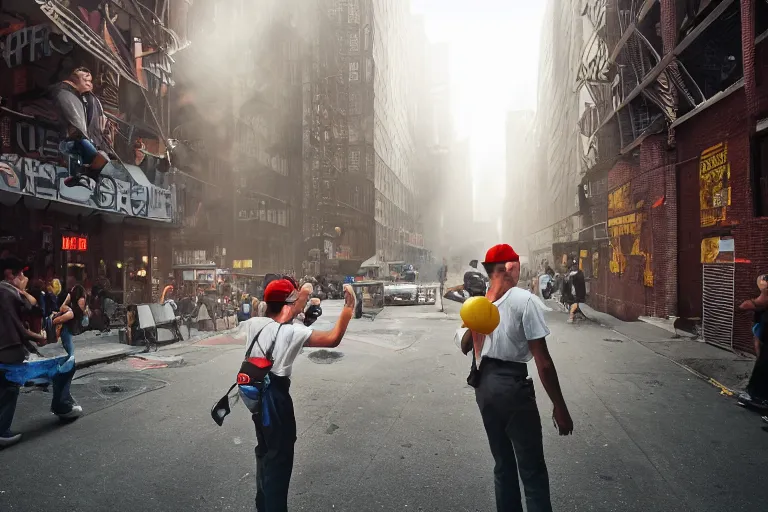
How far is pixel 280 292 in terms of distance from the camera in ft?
10.9

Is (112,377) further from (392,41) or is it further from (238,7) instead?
(392,41)

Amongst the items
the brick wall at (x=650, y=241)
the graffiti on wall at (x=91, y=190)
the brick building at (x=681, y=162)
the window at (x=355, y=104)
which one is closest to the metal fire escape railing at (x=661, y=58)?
the brick building at (x=681, y=162)

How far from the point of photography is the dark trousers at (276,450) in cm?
312

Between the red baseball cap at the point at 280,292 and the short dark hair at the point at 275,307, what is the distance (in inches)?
1.1

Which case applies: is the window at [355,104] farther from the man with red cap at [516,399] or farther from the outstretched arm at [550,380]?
the outstretched arm at [550,380]

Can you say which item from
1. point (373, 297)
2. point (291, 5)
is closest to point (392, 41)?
point (291, 5)

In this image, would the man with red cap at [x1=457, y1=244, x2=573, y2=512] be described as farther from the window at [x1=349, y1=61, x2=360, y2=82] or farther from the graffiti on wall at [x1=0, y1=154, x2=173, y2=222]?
the window at [x1=349, y1=61, x2=360, y2=82]

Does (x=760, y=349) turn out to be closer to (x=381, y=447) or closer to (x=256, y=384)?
(x=381, y=447)

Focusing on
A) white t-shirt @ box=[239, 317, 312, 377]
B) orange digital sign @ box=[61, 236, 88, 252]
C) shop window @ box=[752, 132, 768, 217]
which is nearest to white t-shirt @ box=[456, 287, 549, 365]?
white t-shirt @ box=[239, 317, 312, 377]

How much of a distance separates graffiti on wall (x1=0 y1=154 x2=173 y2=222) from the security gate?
17.7 metres

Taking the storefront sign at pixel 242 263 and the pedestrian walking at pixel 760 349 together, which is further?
the storefront sign at pixel 242 263

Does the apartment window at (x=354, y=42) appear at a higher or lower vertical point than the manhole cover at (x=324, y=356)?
higher

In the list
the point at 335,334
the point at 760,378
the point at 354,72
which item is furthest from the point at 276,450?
the point at 354,72

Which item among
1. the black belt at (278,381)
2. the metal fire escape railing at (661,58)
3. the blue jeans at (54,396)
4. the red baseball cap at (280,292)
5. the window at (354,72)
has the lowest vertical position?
the blue jeans at (54,396)
